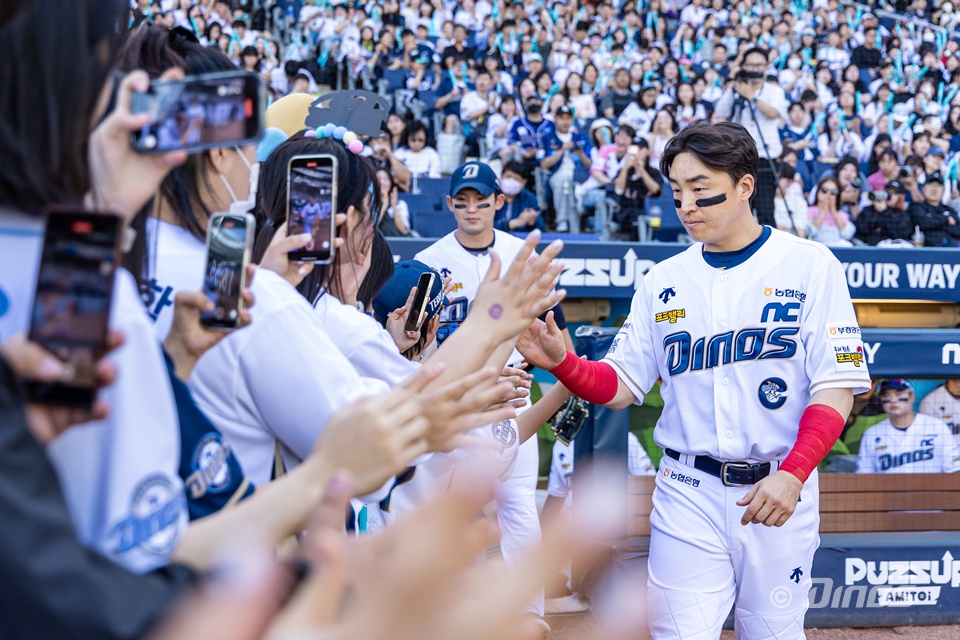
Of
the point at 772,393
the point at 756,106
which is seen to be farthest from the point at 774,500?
the point at 756,106

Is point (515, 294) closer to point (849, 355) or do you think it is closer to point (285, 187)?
point (285, 187)

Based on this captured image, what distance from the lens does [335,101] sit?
296 cm

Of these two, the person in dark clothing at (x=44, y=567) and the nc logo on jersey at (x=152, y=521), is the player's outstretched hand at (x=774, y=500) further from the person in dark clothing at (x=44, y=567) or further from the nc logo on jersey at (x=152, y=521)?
the person in dark clothing at (x=44, y=567)

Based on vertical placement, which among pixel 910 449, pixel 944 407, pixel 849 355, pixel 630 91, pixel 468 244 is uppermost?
pixel 630 91

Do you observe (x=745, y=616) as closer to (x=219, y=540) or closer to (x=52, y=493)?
(x=219, y=540)

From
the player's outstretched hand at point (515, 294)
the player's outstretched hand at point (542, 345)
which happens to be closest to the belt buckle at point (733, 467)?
the player's outstretched hand at point (542, 345)

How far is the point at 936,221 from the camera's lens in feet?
33.7

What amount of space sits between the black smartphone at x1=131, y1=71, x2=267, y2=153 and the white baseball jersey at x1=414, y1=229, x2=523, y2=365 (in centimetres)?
391

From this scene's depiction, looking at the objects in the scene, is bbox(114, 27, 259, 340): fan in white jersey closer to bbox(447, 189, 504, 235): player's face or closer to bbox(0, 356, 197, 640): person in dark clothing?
bbox(0, 356, 197, 640): person in dark clothing

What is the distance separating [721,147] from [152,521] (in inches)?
104

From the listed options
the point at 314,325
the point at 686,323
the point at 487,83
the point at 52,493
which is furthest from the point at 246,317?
the point at 487,83

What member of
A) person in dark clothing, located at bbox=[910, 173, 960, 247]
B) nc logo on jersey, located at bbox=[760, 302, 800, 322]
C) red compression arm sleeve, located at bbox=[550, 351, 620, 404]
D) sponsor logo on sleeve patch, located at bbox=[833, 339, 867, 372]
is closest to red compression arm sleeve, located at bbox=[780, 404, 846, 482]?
sponsor logo on sleeve patch, located at bbox=[833, 339, 867, 372]

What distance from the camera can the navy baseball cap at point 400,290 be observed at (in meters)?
3.34

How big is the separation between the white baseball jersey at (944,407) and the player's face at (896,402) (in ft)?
0.24
